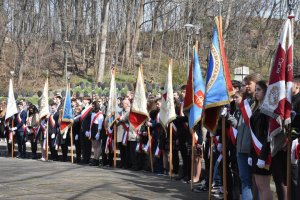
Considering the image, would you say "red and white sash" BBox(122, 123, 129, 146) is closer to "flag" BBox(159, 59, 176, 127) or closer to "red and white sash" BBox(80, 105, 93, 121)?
"red and white sash" BBox(80, 105, 93, 121)

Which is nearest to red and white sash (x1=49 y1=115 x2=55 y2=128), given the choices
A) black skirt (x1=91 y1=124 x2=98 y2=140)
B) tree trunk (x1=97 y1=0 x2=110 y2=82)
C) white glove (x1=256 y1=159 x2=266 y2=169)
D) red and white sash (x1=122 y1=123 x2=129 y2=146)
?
black skirt (x1=91 y1=124 x2=98 y2=140)

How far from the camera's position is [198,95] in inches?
425

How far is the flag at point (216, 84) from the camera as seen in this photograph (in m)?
8.37

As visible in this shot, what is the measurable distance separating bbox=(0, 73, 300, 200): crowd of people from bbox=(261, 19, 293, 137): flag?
14 cm

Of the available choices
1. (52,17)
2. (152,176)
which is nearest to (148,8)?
(52,17)

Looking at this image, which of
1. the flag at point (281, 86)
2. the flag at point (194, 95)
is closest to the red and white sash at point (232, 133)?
the flag at point (194, 95)

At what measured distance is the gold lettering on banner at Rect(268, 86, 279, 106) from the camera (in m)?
6.30

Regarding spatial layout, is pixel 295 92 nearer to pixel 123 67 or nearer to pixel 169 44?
pixel 123 67

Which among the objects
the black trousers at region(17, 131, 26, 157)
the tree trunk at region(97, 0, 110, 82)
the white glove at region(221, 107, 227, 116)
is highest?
the tree trunk at region(97, 0, 110, 82)

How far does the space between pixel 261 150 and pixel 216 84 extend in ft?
6.06

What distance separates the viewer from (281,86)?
6.29 metres

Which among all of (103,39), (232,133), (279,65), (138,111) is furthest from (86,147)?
(103,39)

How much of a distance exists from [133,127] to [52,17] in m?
48.4

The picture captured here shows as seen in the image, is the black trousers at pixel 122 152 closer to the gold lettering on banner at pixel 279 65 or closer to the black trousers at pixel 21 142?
the black trousers at pixel 21 142
